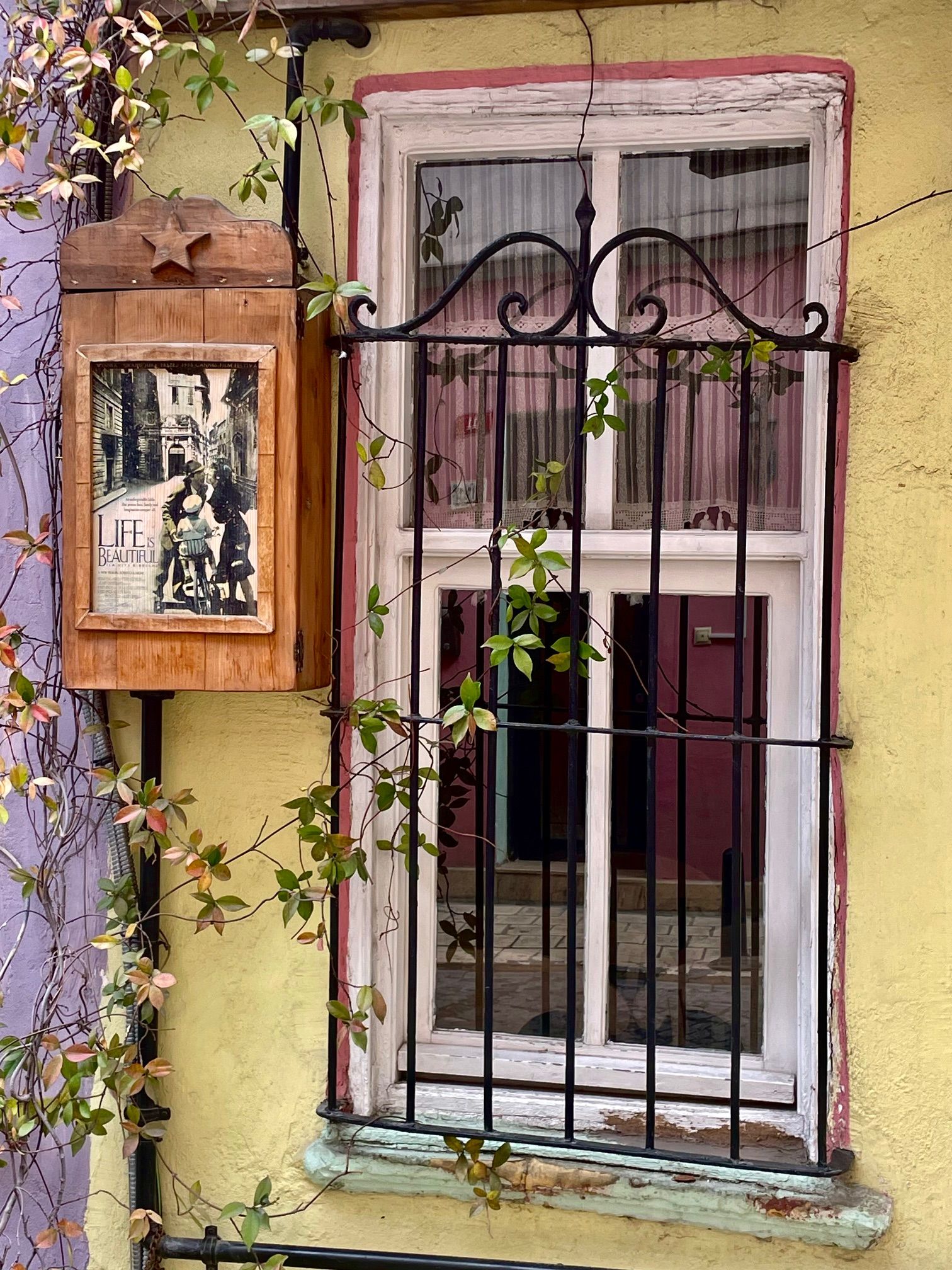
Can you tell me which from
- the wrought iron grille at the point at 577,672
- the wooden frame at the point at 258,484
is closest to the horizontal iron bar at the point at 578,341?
the wrought iron grille at the point at 577,672

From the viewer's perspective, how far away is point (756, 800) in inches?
90.5

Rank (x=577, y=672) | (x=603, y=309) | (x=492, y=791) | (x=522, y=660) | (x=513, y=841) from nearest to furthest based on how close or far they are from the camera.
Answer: (x=522, y=660) < (x=577, y=672) < (x=492, y=791) < (x=603, y=309) < (x=513, y=841)

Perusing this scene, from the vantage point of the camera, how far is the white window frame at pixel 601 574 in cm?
216

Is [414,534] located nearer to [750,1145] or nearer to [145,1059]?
[145,1059]

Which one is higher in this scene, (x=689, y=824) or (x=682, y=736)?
(x=682, y=736)

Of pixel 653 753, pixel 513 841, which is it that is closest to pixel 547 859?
pixel 513 841

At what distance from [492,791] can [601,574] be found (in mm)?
474

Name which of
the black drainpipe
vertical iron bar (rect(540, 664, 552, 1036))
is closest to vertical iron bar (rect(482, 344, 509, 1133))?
vertical iron bar (rect(540, 664, 552, 1036))

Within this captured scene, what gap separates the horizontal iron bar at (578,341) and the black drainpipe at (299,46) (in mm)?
238

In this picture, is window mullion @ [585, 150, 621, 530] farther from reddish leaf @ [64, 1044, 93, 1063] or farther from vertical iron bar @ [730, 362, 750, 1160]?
reddish leaf @ [64, 1044, 93, 1063]

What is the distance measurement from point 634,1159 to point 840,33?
2013 millimetres

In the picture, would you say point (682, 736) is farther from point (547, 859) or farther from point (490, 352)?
point (490, 352)

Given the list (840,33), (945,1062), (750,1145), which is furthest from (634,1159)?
(840,33)

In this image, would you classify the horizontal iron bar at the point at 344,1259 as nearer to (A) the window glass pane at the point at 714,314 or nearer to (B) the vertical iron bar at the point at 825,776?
(B) the vertical iron bar at the point at 825,776
